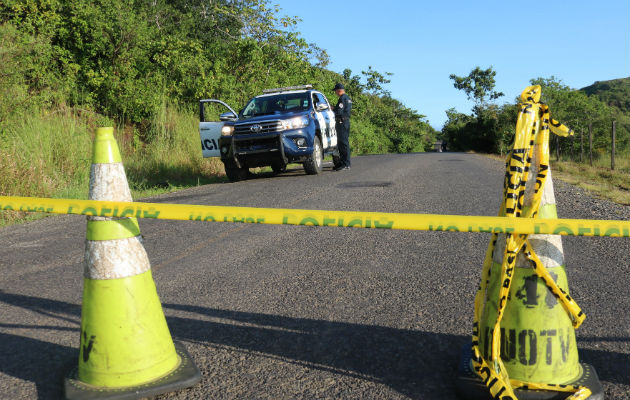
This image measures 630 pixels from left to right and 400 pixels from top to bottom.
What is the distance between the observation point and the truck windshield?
12.1 meters

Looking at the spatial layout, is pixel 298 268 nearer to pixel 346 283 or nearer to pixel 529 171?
pixel 346 283

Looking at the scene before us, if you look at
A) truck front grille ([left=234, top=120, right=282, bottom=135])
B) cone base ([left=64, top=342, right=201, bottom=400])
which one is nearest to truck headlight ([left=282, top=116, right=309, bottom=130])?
truck front grille ([left=234, top=120, right=282, bottom=135])

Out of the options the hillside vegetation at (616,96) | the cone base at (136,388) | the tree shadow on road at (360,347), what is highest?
the hillside vegetation at (616,96)

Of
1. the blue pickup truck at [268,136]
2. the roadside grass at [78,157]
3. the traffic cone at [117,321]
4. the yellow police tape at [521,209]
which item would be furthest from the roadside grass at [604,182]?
the roadside grass at [78,157]

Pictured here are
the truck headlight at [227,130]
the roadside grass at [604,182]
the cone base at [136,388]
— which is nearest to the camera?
the cone base at [136,388]

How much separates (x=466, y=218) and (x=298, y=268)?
8.34ft

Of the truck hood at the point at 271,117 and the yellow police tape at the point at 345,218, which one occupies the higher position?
the truck hood at the point at 271,117

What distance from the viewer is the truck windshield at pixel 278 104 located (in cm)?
1205

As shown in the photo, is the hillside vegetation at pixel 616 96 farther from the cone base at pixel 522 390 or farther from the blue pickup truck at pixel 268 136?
the cone base at pixel 522 390

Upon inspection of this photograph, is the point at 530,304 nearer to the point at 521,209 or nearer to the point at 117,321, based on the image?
the point at 521,209

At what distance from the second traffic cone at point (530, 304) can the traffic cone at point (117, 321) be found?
54.4 inches

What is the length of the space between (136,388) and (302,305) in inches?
53.5

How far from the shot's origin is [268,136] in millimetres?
11023

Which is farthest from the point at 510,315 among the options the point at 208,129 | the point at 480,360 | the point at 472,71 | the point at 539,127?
the point at 472,71
